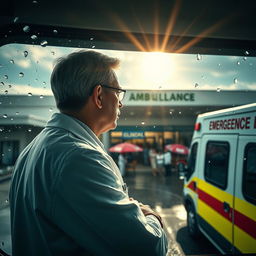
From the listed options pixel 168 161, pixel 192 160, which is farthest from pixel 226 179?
pixel 168 161

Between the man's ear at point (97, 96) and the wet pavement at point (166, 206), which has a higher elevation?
the man's ear at point (97, 96)

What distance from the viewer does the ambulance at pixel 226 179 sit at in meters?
2.36

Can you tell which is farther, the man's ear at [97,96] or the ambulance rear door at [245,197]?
the ambulance rear door at [245,197]

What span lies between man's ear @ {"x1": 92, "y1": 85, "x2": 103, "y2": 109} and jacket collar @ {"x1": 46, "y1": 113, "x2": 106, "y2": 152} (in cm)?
13

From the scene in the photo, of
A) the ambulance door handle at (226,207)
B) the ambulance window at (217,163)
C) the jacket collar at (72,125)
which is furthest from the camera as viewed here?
the ambulance window at (217,163)

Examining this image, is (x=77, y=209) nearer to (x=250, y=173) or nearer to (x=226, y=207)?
(x=250, y=173)

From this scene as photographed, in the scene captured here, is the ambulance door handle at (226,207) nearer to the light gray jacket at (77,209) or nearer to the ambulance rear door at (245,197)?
the ambulance rear door at (245,197)

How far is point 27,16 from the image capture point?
154 cm

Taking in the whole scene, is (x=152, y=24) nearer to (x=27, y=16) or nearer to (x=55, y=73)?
(x=27, y=16)

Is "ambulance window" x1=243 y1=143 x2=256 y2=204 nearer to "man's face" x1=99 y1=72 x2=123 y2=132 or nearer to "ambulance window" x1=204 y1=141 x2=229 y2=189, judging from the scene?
"ambulance window" x1=204 y1=141 x2=229 y2=189

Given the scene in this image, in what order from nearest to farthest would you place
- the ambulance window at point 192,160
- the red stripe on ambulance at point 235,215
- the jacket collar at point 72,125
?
the jacket collar at point 72,125
the red stripe on ambulance at point 235,215
the ambulance window at point 192,160

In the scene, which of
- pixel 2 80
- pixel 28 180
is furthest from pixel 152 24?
pixel 28 180

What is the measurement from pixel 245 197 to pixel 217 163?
0.84m

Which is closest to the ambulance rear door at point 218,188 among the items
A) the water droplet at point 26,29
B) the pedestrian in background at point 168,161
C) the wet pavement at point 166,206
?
the wet pavement at point 166,206
